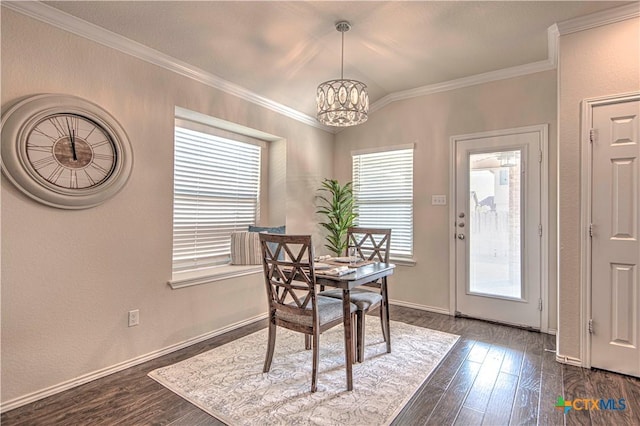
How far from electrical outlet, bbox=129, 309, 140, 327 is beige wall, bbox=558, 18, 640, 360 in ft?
11.0

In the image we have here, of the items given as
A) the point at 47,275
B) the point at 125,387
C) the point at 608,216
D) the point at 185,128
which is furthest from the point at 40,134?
the point at 608,216

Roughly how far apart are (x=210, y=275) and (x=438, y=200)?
2.67 m

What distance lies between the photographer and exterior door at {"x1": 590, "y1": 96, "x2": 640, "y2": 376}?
7.64ft

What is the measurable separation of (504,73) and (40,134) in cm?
407

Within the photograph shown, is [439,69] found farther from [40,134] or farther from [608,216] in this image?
[40,134]

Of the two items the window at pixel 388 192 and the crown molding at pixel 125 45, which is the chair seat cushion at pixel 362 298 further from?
the crown molding at pixel 125 45

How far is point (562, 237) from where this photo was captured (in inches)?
102

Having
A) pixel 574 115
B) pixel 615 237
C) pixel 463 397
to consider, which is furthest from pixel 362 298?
pixel 574 115

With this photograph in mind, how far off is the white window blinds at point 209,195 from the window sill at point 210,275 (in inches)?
8.8

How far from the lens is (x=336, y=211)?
14.2 feet

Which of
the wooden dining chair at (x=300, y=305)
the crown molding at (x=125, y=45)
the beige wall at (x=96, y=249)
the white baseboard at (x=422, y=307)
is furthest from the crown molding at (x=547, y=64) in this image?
the wooden dining chair at (x=300, y=305)

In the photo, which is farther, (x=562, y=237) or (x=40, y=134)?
(x=562, y=237)

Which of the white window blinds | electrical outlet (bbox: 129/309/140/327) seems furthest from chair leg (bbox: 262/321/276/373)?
the white window blinds

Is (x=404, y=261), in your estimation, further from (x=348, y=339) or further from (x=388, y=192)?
(x=348, y=339)
